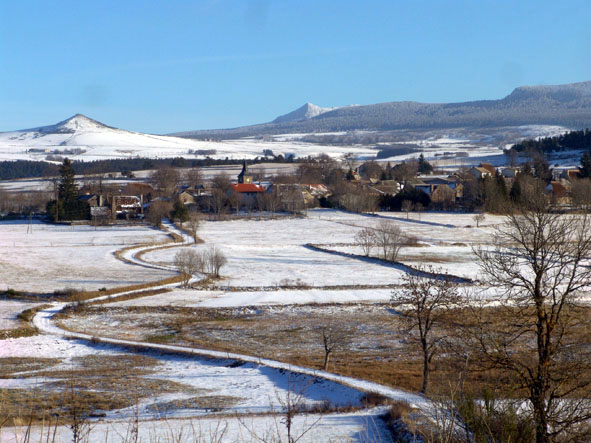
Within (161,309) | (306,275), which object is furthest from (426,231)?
(161,309)

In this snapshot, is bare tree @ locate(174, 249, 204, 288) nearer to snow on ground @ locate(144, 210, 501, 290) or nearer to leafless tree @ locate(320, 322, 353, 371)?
snow on ground @ locate(144, 210, 501, 290)

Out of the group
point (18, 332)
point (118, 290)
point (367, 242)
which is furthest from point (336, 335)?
point (367, 242)

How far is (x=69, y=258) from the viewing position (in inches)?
1631

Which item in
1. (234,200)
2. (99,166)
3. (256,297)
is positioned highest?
(99,166)

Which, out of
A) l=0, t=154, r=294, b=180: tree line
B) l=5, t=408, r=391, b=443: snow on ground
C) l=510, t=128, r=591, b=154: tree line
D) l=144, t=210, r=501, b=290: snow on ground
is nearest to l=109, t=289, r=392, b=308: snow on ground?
l=144, t=210, r=501, b=290: snow on ground

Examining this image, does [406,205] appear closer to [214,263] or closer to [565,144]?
[214,263]

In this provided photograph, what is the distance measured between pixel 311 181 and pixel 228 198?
25.2 meters

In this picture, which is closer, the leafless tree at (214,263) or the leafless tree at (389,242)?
the leafless tree at (214,263)

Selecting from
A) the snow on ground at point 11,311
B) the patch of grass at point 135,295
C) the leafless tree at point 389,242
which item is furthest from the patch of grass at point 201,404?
the leafless tree at point 389,242

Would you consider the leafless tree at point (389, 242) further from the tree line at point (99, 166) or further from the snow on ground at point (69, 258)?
the tree line at point (99, 166)

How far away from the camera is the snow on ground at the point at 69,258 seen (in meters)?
33.2

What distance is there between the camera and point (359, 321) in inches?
953

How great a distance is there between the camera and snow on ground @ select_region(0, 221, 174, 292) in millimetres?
33219

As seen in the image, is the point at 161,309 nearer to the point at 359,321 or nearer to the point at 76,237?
the point at 359,321
